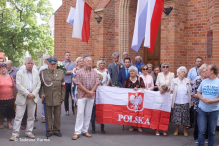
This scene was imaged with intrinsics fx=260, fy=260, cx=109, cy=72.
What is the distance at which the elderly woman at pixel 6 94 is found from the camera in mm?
6814

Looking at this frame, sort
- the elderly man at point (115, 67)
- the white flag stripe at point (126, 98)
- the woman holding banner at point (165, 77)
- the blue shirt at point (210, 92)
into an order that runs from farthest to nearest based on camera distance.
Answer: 1. the elderly man at point (115, 67)
2. the woman holding banner at point (165, 77)
3. the white flag stripe at point (126, 98)
4. the blue shirt at point (210, 92)

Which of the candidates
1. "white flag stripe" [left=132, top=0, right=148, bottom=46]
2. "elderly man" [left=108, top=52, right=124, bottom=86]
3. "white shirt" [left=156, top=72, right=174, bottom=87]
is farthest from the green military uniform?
"white shirt" [left=156, top=72, right=174, bottom=87]

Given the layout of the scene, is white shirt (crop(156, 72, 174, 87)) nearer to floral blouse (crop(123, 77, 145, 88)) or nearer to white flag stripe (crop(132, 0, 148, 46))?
floral blouse (crop(123, 77, 145, 88))

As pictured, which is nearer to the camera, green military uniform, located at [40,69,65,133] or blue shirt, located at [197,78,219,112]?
blue shirt, located at [197,78,219,112]

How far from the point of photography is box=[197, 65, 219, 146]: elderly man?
508cm

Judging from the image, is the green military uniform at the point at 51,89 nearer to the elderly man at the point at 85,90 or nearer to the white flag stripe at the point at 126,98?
the elderly man at the point at 85,90

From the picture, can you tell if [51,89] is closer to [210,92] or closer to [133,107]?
[133,107]

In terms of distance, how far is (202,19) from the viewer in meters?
9.08

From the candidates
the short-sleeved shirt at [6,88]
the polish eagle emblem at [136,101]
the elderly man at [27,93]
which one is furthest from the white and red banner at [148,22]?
the short-sleeved shirt at [6,88]

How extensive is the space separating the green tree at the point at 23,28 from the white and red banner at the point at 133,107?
84.5ft

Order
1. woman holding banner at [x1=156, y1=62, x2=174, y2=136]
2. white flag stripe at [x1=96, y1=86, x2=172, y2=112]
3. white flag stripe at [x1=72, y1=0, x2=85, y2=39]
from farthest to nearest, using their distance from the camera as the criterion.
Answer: white flag stripe at [x1=72, y1=0, x2=85, y2=39] < woman holding banner at [x1=156, y1=62, x2=174, y2=136] < white flag stripe at [x1=96, y1=86, x2=172, y2=112]

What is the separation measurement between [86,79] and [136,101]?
1475mm

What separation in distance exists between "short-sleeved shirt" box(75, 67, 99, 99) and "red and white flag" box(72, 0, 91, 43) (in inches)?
148

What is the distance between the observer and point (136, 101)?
22.3ft
